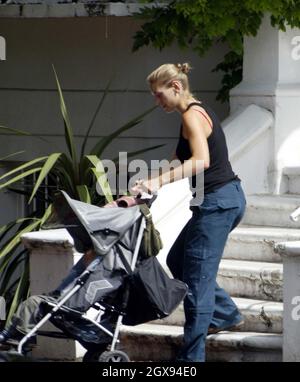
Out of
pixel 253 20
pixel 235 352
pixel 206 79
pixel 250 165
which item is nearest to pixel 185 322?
pixel 235 352

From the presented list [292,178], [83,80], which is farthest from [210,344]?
[83,80]

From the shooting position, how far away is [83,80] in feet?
37.9

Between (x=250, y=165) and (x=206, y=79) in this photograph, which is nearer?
(x=250, y=165)

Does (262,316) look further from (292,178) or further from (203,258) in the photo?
(292,178)

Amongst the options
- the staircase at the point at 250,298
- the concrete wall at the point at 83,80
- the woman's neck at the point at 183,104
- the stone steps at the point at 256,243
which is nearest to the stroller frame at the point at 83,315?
the woman's neck at the point at 183,104

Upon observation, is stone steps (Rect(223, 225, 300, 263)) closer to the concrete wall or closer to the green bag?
the green bag

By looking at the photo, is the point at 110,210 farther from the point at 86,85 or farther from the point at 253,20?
the point at 86,85

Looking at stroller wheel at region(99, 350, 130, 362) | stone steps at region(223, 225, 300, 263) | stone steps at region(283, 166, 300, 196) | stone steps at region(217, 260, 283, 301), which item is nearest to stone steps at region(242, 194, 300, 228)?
stone steps at region(223, 225, 300, 263)

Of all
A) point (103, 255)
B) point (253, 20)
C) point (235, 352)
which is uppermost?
point (253, 20)

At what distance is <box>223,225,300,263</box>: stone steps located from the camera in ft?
29.3

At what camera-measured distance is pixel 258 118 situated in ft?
31.8

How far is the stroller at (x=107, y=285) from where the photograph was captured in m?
7.43
